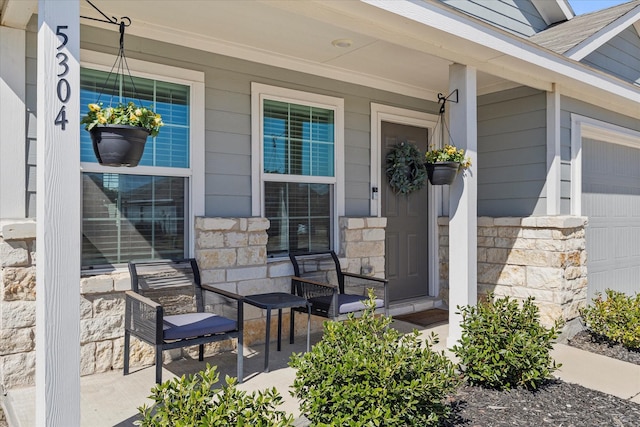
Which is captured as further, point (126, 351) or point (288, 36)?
point (288, 36)

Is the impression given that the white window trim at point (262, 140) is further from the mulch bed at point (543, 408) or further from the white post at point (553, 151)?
the mulch bed at point (543, 408)

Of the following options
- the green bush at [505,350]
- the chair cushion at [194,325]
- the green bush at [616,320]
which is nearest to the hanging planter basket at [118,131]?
the chair cushion at [194,325]

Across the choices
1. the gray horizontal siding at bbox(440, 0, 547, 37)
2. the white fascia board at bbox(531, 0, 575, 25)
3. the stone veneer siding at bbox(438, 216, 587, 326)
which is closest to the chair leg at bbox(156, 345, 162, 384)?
the stone veneer siding at bbox(438, 216, 587, 326)

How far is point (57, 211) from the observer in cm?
187

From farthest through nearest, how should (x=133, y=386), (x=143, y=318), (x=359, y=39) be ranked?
1. (x=359, y=39)
2. (x=133, y=386)
3. (x=143, y=318)

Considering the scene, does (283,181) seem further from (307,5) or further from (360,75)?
(307,5)

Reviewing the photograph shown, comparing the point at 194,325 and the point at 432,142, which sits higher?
the point at 432,142

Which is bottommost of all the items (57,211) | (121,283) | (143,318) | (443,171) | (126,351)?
(126,351)

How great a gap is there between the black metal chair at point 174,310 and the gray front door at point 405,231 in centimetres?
222

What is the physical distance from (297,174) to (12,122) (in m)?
2.15

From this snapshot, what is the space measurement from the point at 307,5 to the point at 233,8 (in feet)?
2.31

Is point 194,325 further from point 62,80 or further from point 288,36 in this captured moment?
point 288,36

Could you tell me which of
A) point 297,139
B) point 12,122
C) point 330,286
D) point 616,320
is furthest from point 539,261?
point 12,122

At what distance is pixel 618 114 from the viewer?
17.3 feet
